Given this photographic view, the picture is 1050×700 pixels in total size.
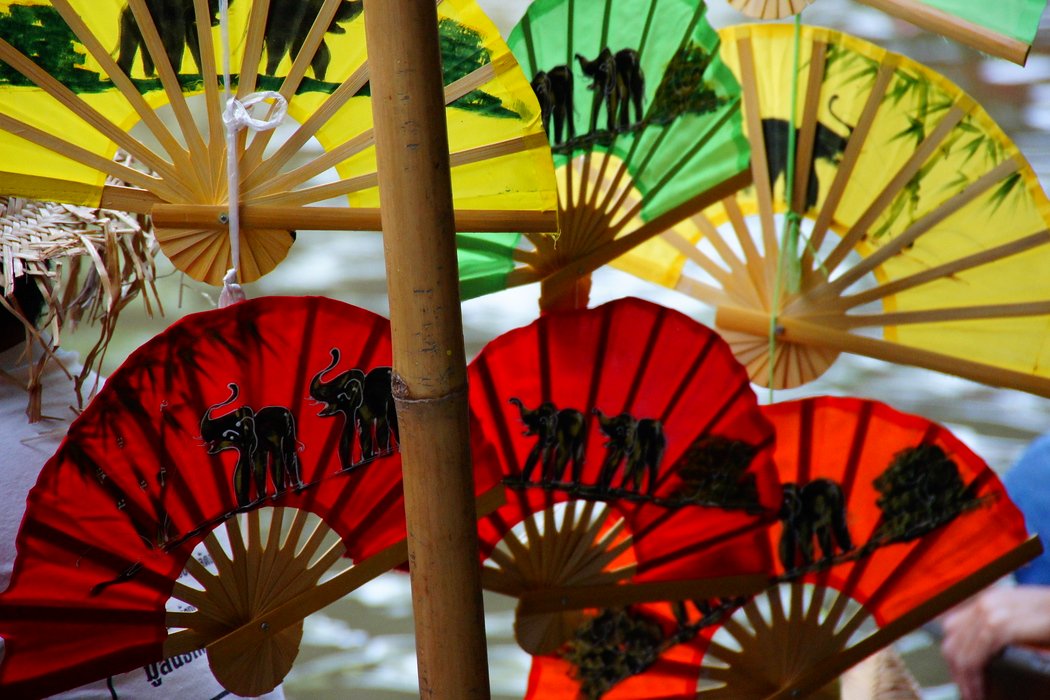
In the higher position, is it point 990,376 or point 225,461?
point 990,376

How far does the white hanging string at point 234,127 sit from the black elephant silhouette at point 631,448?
359mm

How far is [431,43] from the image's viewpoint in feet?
1.86

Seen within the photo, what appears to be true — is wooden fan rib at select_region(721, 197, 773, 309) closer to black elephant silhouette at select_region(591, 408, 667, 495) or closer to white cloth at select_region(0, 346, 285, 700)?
black elephant silhouette at select_region(591, 408, 667, 495)

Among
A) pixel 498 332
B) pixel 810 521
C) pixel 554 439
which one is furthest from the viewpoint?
pixel 498 332

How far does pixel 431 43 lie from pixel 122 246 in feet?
1.88

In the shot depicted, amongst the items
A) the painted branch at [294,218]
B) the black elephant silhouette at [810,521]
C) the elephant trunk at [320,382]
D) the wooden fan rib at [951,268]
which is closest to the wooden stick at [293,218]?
the painted branch at [294,218]

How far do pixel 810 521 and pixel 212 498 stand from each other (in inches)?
23.9

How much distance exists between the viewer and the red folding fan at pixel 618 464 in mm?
996

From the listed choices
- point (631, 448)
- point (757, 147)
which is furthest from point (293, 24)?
point (757, 147)

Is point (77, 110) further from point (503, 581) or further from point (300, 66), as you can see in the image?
point (503, 581)

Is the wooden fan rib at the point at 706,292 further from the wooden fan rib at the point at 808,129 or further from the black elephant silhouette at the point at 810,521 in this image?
the black elephant silhouette at the point at 810,521

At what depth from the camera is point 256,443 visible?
858 mm

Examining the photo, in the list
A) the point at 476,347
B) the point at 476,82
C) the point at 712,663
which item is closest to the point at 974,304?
the point at 712,663

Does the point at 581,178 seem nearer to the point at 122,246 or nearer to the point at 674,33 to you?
the point at 674,33
